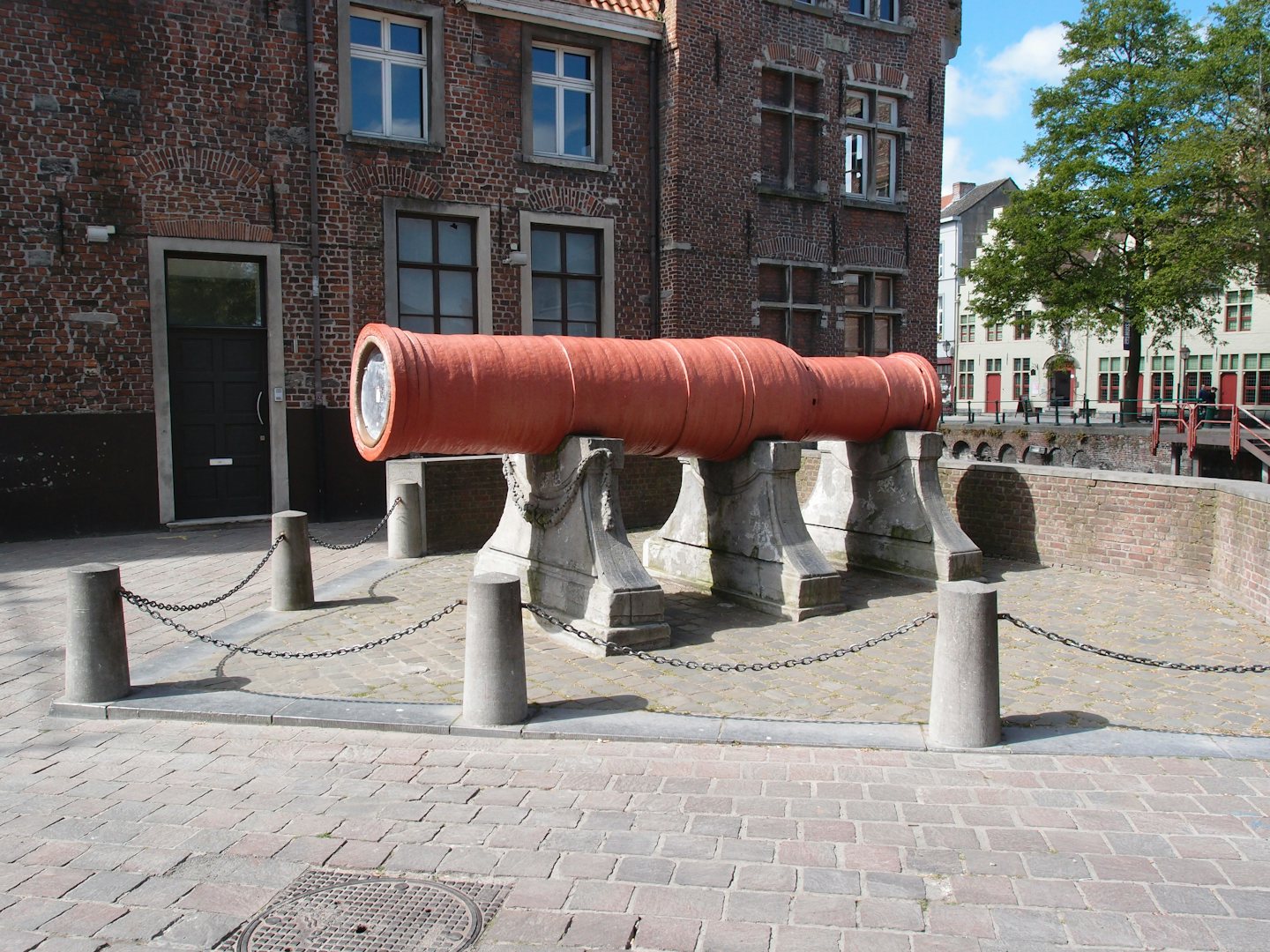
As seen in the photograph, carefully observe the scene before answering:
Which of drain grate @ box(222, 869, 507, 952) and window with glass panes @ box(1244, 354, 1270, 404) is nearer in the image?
drain grate @ box(222, 869, 507, 952)

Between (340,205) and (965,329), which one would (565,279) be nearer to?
(340,205)

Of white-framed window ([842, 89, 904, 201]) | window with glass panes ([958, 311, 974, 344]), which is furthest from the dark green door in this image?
window with glass panes ([958, 311, 974, 344])

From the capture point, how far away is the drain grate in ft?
10.3

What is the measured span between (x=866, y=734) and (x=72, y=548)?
9371mm

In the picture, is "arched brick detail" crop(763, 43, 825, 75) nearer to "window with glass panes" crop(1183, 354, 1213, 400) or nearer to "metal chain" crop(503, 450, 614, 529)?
"metal chain" crop(503, 450, 614, 529)

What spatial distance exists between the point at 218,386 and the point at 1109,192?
82.9ft

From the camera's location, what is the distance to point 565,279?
15.0 meters

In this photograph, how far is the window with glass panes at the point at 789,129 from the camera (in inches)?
661

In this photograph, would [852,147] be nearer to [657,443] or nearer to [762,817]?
[657,443]

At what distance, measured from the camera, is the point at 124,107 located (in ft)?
38.5

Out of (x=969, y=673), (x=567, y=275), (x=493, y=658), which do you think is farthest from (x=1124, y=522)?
(x=567, y=275)

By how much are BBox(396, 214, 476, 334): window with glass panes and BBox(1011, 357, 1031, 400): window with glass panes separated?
45.6 meters

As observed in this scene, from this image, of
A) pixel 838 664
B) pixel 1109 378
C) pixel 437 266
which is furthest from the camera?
pixel 1109 378

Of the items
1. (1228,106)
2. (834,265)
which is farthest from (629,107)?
(1228,106)
